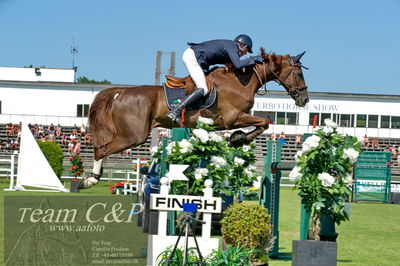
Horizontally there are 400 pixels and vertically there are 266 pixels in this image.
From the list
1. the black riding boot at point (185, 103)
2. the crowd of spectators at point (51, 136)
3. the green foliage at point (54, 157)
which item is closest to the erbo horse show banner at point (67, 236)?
the black riding boot at point (185, 103)

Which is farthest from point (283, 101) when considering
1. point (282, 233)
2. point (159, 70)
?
point (282, 233)

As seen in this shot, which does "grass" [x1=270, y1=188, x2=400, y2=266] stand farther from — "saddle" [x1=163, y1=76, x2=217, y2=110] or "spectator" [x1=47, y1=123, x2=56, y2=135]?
"spectator" [x1=47, y1=123, x2=56, y2=135]

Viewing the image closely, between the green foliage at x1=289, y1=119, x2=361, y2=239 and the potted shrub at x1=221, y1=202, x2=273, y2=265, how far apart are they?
366mm

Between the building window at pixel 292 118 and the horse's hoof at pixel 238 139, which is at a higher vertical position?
the building window at pixel 292 118

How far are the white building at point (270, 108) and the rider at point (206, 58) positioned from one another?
30.8 metres

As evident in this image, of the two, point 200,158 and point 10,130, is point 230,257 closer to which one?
point 200,158

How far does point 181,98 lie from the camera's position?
24.5ft

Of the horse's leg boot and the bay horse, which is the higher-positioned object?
the bay horse

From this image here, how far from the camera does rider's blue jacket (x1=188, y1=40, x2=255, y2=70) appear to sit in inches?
287

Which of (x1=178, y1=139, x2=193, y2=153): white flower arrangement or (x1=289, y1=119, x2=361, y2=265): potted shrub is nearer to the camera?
(x1=289, y1=119, x2=361, y2=265): potted shrub

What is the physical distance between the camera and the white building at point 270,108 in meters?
38.6

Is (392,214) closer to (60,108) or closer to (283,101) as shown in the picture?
(283,101)

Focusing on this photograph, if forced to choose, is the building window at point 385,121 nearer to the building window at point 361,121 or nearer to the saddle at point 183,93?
the building window at point 361,121

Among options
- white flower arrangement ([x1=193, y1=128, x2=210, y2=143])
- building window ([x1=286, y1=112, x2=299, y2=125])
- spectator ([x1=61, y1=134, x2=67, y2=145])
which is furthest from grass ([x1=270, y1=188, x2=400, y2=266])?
building window ([x1=286, y1=112, x2=299, y2=125])
